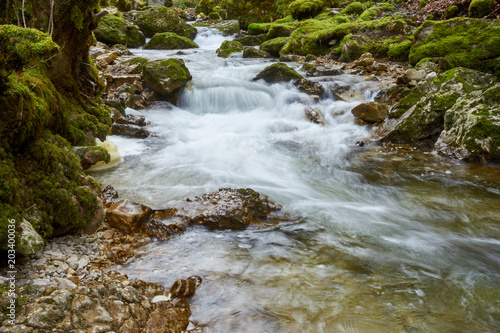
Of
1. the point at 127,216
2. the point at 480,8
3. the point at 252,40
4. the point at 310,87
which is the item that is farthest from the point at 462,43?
the point at 252,40

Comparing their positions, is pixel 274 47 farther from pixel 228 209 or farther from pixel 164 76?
pixel 228 209

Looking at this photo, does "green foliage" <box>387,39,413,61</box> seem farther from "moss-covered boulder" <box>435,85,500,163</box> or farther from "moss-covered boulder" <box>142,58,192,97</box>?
"moss-covered boulder" <box>142,58,192,97</box>

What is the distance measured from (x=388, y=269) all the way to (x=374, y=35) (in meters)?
15.3

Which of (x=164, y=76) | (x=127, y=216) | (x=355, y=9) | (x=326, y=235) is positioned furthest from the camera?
(x=355, y=9)

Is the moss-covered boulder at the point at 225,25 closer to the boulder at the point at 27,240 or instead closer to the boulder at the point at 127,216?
the boulder at the point at 127,216

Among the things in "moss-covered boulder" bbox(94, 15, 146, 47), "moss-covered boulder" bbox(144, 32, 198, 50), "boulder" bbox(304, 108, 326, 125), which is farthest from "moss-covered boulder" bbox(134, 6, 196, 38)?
"boulder" bbox(304, 108, 326, 125)

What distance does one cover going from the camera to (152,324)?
7.01 feet

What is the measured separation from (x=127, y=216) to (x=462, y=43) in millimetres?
12046

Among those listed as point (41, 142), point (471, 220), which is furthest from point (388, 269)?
point (41, 142)

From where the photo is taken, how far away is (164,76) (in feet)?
33.1

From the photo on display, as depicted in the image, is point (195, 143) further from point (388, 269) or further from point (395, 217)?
point (388, 269)

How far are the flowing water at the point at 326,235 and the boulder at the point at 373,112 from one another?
0.49 metres

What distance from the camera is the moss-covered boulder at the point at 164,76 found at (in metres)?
10.0

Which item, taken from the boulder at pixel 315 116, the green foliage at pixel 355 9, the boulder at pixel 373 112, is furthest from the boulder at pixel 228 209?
the green foliage at pixel 355 9
